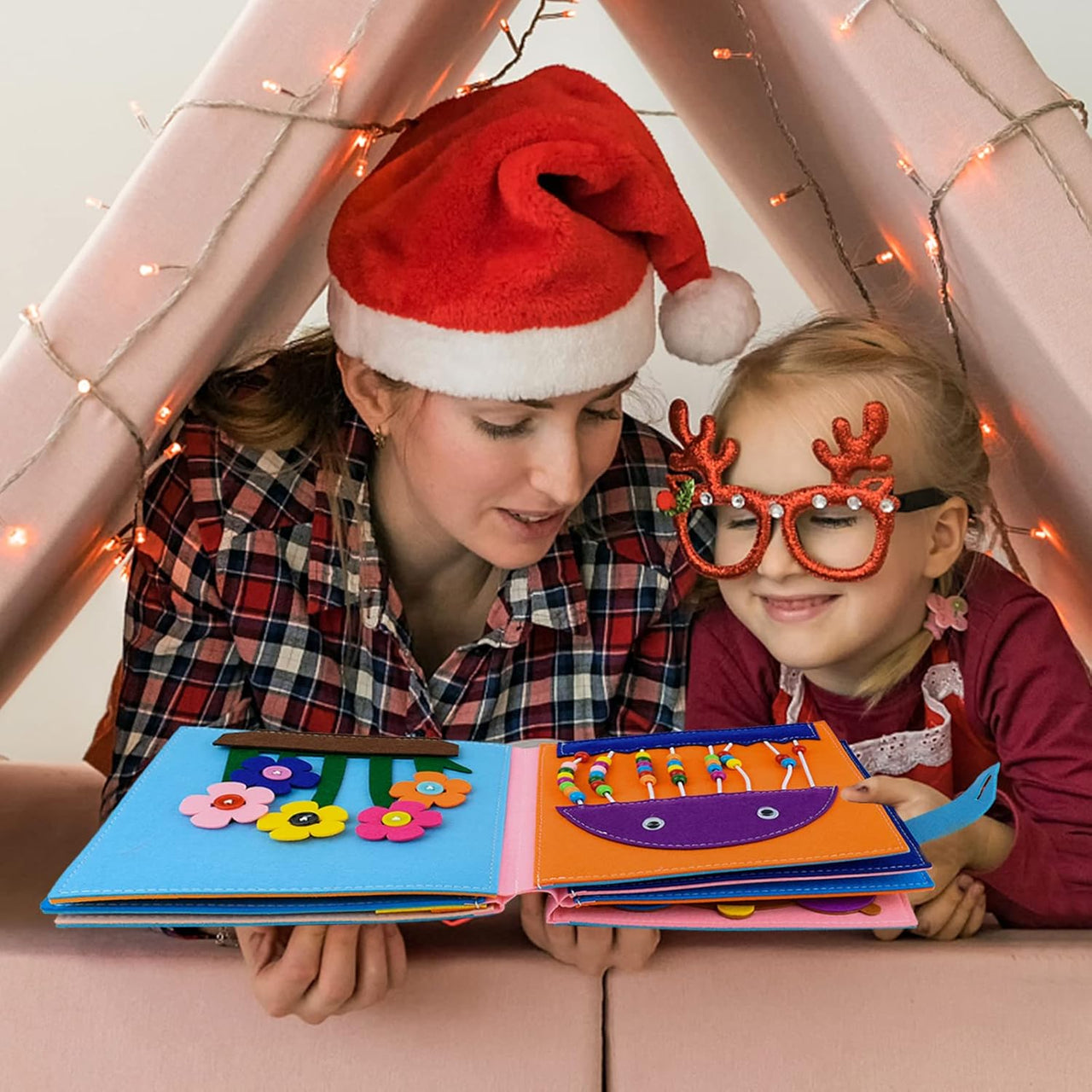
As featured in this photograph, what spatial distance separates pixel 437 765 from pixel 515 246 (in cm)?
37

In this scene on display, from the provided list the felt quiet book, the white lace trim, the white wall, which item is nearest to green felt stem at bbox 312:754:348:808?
the felt quiet book

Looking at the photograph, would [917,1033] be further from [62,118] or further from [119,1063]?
[62,118]

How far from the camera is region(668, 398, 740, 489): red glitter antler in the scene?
101cm

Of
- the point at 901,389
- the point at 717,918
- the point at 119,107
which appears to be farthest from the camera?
the point at 119,107

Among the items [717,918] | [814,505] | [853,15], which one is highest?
[853,15]

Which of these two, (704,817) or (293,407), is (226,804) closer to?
(704,817)

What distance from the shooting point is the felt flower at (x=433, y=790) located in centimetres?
83

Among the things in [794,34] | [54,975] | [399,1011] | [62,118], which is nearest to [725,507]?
[794,34]

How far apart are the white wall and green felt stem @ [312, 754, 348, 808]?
1.29 metres

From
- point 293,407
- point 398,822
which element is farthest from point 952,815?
point 293,407

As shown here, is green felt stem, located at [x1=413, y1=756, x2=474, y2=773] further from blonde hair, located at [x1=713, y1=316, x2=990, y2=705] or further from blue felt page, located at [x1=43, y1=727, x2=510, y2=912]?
blonde hair, located at [x1=713, y1=316, x2=990, y2=705]

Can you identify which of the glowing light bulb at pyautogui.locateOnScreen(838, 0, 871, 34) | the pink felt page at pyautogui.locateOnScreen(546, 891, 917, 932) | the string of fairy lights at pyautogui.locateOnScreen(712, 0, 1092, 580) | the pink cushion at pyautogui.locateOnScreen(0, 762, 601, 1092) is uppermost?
the glowing light bulb at pyautogui.locateOnScreen(838, 0, 871, 34)

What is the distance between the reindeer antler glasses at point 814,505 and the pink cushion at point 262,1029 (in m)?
0.36

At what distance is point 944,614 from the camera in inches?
41.9
